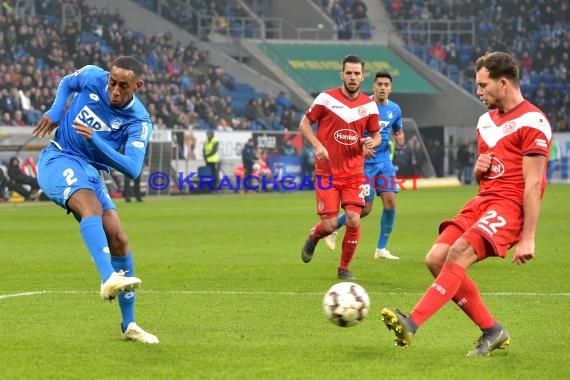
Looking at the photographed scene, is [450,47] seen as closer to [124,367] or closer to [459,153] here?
[459,153]

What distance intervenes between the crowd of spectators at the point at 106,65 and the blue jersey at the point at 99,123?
2665cm

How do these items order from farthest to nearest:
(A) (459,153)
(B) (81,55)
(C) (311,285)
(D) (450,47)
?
(D) (450,47), (A) (459,153), (B) (81,55), (C) (311,285)

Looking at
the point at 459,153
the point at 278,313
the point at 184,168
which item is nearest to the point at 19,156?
the point at 184,168

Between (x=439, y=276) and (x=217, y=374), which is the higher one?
(x=439, y=276)

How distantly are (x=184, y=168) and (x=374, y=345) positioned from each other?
1178 inches

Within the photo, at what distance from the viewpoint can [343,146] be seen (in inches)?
543

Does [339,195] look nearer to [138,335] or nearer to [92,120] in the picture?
[92,120]

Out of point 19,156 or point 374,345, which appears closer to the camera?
point 374,345

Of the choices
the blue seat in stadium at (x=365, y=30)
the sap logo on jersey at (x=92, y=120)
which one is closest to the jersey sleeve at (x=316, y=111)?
the sap logo on jersey at (x=92, y=120)

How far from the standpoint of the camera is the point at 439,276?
7.73 metres

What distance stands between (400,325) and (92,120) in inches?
118

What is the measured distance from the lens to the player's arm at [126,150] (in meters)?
8.30

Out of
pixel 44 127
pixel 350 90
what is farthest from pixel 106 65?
pixel 44 127

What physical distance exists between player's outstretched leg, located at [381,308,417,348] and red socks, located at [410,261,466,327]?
0.12 m
